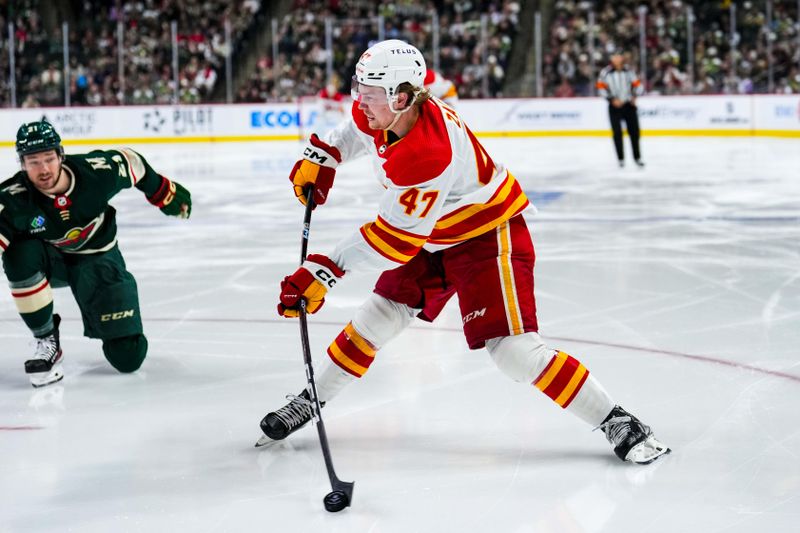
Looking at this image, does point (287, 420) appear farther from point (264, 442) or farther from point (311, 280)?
point (311, 280)

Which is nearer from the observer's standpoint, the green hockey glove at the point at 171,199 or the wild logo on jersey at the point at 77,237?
the wild logo on jersey at the point at 77,237

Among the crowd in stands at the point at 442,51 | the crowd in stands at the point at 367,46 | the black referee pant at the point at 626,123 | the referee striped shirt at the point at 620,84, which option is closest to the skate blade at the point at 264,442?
the black referee pant at the point at 626,123

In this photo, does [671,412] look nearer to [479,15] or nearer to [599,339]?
[599,339]

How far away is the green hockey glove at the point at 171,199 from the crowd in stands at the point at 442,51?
12885 mm

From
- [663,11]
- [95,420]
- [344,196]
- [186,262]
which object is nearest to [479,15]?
[663,11]

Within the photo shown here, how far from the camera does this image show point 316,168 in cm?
333

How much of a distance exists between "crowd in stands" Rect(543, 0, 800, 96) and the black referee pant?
4.03 metres

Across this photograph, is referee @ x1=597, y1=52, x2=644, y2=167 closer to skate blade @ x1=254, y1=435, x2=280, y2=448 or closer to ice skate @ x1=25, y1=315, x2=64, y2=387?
ice skate @ x1=25, y1=315, x2=64, y2=387

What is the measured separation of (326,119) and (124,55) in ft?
12.4

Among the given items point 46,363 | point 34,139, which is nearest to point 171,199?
point 34,139

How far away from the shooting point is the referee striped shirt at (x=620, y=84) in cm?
1233

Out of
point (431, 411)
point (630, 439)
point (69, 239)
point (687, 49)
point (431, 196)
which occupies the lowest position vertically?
point (431, 411)

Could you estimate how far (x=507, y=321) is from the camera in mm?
2920

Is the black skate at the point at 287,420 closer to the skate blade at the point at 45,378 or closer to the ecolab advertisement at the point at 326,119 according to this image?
the skate blade at the point at 45,378
